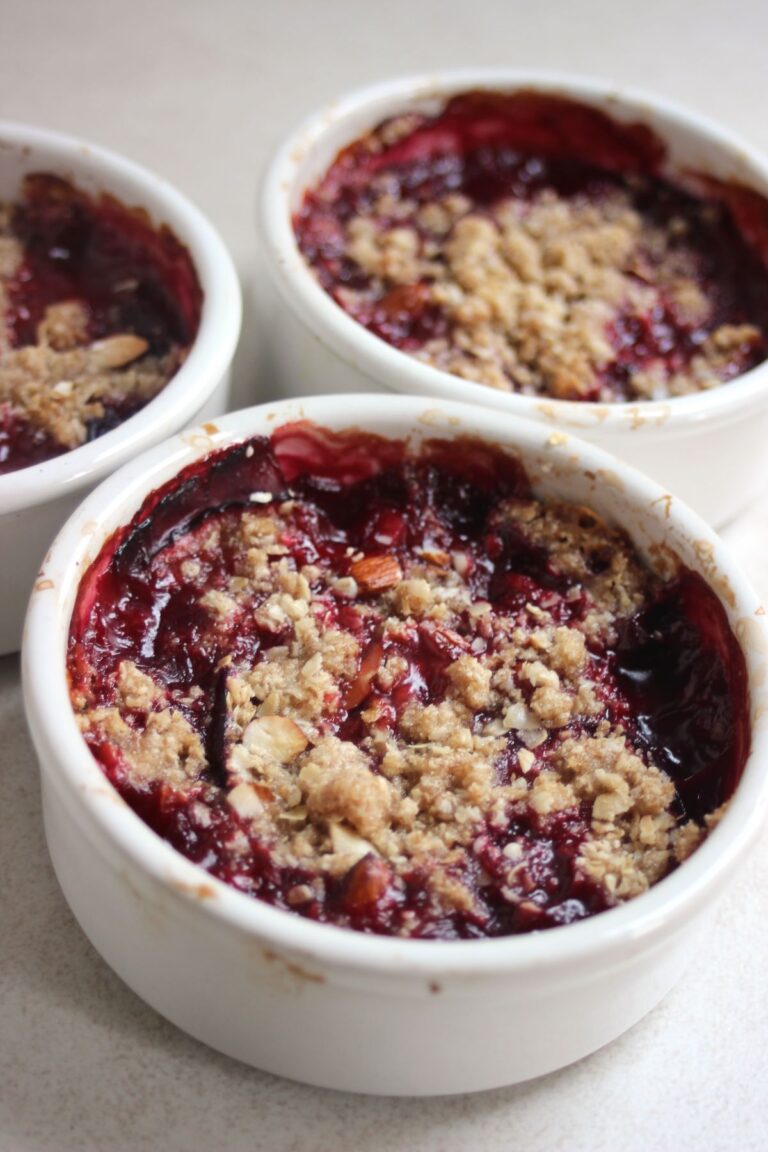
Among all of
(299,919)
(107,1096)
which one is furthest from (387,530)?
(107,1096)

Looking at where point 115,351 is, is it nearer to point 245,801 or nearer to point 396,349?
point 396,349

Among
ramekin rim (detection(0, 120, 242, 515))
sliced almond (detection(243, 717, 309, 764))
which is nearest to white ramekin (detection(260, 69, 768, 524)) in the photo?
ramekin rim (detection(0, 120, 242, 515))

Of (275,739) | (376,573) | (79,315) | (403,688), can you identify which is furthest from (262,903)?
(79,315)

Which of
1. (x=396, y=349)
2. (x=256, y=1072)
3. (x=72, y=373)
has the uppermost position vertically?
(x=396, y=349)

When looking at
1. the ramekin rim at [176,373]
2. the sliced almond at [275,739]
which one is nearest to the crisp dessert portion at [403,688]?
the sliced almond at [275,739]

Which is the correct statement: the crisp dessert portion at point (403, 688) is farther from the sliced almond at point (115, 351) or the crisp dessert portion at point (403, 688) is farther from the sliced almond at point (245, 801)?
the sliced almond at point (115, 351)

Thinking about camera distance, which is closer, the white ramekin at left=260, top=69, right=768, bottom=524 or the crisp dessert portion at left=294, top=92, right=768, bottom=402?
the white ramekin at left=260, top=69, right=768, bottom=524

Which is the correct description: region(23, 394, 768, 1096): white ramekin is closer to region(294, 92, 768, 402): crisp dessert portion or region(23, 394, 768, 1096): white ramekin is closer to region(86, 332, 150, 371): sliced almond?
region(86, 332, 150, 371): sliced almond
